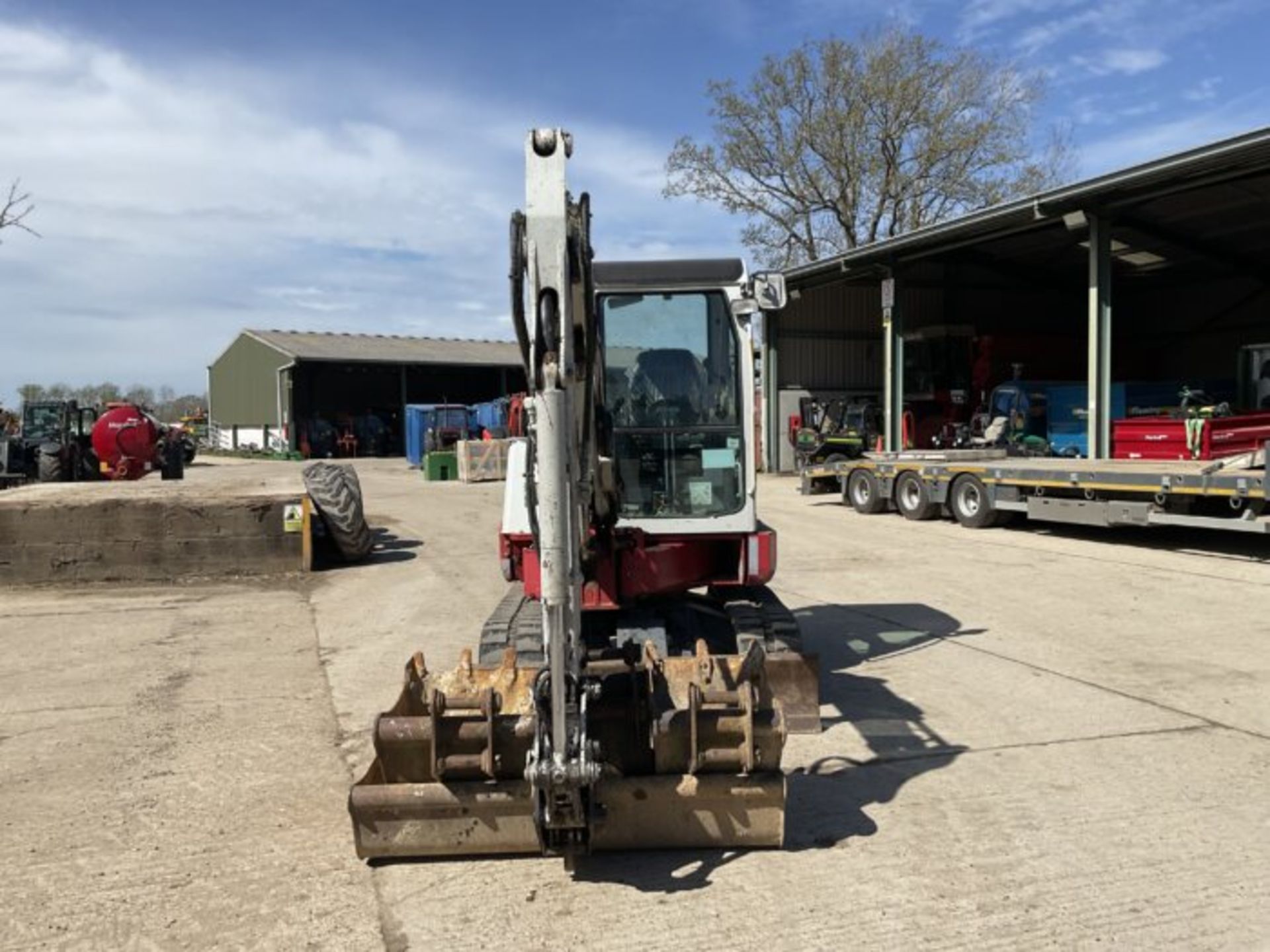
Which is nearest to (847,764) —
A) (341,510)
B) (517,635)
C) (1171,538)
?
(517,635)

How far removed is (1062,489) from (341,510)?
373 inches

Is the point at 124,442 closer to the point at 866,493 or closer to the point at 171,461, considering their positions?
the point at 171,461

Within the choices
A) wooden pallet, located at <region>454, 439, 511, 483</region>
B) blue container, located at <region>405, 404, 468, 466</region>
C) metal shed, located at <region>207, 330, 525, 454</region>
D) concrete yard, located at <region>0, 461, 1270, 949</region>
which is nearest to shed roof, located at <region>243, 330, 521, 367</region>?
metal shed, located at <region>207, 330, 525, 454</region>

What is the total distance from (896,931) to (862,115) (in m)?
36.6

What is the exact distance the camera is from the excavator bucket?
3.85 m

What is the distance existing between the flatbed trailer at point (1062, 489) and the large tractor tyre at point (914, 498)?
0.06ft

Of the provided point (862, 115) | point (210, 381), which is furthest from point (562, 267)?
point (210, 381)

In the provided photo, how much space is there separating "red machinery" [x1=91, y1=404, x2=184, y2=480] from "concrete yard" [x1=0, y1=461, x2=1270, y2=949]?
44.6 feet

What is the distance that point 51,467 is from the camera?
22.2 meters

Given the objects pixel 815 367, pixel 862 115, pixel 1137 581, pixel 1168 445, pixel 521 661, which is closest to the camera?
pixel 521 661

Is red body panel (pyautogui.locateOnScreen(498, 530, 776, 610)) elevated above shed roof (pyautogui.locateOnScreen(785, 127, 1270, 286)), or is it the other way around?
shed roof (pyautogui.locateOnScreen(785, 127, 1270, 286))

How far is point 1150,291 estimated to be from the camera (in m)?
31.1

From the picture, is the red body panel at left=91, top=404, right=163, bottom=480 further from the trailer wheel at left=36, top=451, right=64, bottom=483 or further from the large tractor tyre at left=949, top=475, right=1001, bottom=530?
the large tractor tyre at left=949, top=475, right=1001, bottom=530

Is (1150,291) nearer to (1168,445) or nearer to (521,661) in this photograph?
(1168,445)
